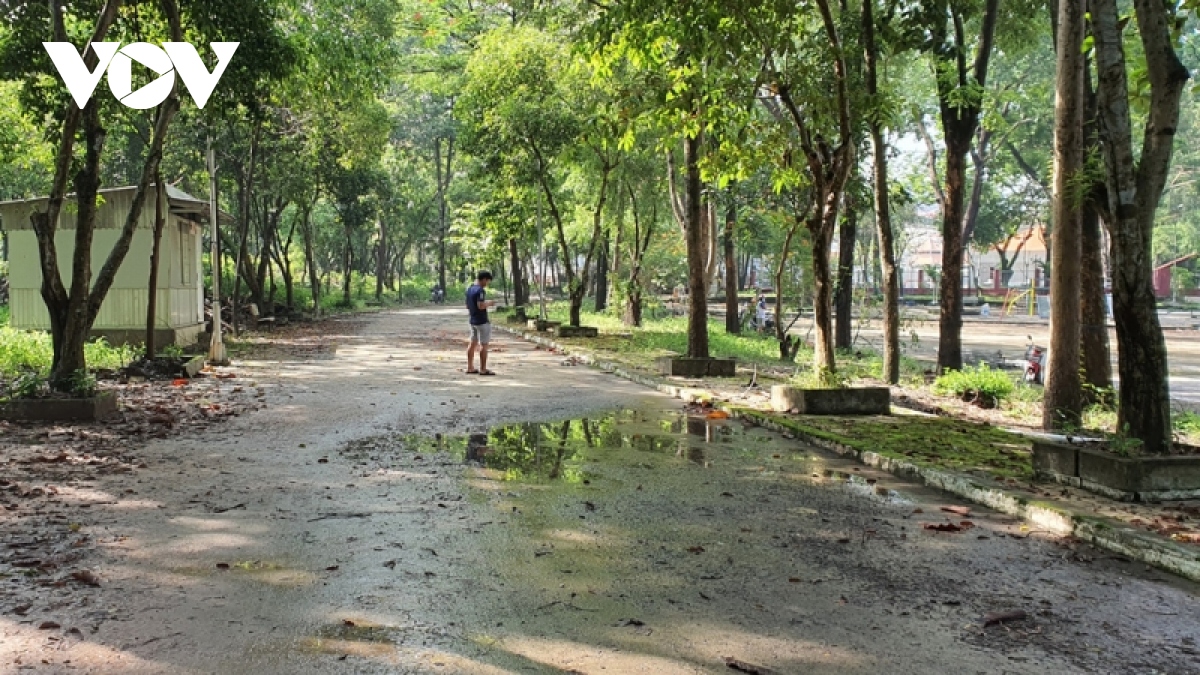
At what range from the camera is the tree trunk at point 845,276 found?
67.5ft

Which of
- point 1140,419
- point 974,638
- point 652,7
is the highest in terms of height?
point 652,7

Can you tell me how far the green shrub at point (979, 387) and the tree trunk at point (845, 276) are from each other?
5739 millimetres

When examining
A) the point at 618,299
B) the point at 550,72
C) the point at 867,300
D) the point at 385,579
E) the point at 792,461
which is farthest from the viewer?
the point at 618,299

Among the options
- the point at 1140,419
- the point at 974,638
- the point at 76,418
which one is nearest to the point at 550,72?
the point at 76,418

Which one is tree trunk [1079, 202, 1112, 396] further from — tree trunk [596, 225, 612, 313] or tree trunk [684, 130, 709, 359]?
tree trunk [596, 225, 612, 313]

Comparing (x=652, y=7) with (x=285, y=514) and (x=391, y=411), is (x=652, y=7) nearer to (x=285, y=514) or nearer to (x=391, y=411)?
(x=391, y=411)

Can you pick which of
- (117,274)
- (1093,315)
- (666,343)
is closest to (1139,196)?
(1093,315)

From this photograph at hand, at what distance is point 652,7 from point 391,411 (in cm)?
593

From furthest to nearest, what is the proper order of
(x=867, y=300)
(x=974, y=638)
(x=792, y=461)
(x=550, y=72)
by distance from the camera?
(x=550, y=72), (x=867, y=300), (x=792, y=461), (x=974, y=638)

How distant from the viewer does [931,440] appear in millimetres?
9648

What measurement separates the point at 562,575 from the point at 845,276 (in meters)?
17.7

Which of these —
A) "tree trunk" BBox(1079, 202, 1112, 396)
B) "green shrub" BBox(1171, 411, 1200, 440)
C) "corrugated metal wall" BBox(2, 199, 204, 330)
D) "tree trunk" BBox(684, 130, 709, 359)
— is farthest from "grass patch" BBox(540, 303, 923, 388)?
"corrugated metal wall" BBox(2, 199, 204, 330)

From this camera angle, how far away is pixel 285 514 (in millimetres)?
6504

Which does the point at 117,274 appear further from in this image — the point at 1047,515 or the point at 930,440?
the point at 1047,515
